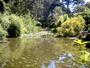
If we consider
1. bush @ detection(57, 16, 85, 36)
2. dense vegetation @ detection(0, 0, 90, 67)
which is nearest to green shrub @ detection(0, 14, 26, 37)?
dense vegetation @ detection(0, 0, 90, 67)

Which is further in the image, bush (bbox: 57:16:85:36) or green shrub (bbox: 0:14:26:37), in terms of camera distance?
green shrub (bbox: 0:14:26:37)

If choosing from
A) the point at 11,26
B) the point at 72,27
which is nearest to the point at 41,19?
the point at 11,26

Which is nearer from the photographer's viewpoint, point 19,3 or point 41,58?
point 41,58

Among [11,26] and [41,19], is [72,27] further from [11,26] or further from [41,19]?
[41,19]

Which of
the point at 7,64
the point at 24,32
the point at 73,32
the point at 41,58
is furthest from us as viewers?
the point at 24,32

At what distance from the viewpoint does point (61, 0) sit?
8338 cm

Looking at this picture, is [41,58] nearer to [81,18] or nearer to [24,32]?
[81,18]

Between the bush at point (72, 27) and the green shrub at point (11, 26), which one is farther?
the green shrub at point (11, 26)

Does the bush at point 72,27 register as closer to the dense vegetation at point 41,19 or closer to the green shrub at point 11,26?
the dense vegetation at point 41,19

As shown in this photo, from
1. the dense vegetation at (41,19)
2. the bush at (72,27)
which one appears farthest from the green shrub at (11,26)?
the bush at (72,27)

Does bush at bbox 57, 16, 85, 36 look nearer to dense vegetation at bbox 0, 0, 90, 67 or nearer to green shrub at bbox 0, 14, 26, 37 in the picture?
dense vegetation at bbox 0, 0, 90, 67

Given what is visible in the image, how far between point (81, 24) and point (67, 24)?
2.04 meters

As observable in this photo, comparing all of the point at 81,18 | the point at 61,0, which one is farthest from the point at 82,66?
the point at 61,0

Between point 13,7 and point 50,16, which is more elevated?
point 13,7
